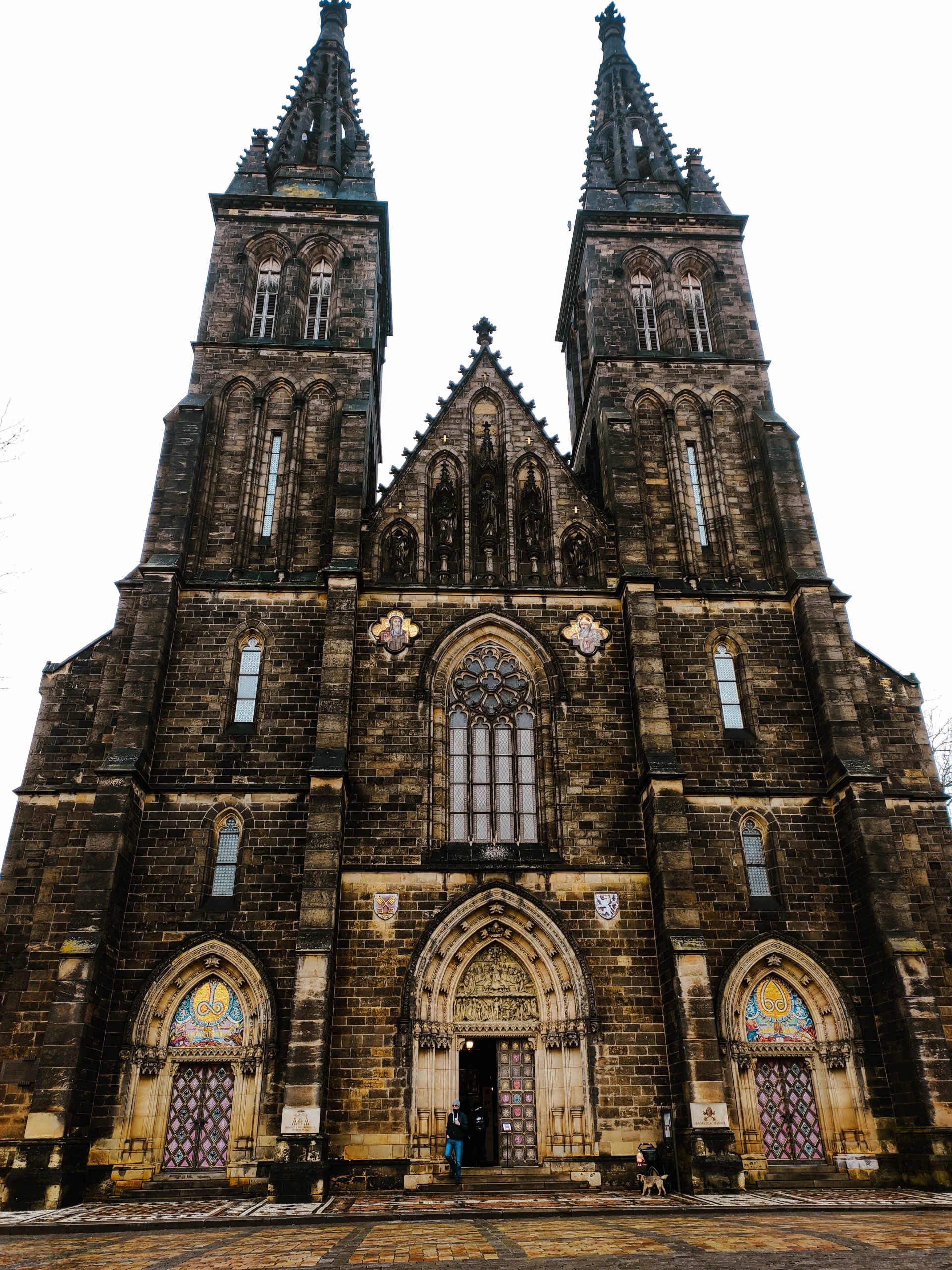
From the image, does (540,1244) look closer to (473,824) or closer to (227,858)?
(473,824)

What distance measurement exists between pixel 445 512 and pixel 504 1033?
11991 mm

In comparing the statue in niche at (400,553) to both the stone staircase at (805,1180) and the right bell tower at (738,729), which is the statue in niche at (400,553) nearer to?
the right bell tower at (738,729)

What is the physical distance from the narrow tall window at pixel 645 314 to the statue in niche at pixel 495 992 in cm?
1701

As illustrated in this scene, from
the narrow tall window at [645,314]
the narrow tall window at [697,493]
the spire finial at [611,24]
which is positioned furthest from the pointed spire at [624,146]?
the narrow tall window at [697,493]

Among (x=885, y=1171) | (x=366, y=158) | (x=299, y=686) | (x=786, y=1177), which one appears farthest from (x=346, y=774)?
(x=366, y=158)

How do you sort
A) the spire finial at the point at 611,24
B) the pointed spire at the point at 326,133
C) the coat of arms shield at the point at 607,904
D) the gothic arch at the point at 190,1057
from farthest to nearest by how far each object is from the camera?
the spire finial at the point at 611,24 < the pointed spire at the point at 326,133 < the coat of arms shield at the point at 607,904 < the gothic arch at the point at 190,1057

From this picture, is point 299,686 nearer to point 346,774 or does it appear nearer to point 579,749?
point 346,774

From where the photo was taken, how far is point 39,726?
20328 millimetres

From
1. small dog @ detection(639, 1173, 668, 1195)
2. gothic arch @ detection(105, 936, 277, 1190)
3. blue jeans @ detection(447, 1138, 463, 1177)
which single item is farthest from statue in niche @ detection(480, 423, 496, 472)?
small dog @ detection(639, 1173, 668, 1195)

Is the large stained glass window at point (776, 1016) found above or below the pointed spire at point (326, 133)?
below

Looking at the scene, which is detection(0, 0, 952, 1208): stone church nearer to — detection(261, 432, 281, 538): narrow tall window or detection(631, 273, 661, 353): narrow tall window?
detection(261, 432, 281, 538): narrow tall window

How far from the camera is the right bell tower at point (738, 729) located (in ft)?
56.5

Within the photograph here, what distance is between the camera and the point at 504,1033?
719 inches

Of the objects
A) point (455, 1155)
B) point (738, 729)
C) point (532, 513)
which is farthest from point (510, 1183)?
point (532, 513)
